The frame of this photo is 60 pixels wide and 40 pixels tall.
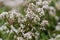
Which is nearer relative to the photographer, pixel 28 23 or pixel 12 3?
pixel 28 23

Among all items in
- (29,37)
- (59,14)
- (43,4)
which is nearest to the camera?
(29,37)

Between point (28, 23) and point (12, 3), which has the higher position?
point (12, 3)

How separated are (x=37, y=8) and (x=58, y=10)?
79 centimetres

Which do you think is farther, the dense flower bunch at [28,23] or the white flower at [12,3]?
the white flower at [12,3]

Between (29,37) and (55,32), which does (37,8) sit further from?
(55,32)

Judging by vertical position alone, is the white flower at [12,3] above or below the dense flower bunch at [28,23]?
above

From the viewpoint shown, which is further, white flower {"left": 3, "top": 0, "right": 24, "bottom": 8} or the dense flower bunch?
white flower {"left": 3, "top": 0, "right": 24, "bottom": 8}

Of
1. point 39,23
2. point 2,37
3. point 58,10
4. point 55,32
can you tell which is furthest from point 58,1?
point 2,37

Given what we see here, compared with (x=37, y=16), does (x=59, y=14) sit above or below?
above

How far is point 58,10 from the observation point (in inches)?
108

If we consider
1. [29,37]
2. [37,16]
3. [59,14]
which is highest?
[59,14]

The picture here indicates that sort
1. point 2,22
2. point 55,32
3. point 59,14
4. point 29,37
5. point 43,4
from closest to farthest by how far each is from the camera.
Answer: point 29,37
point 43,4
point 2,22
point 55,32
point 59,14

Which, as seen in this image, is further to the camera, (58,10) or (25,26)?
(58,10)

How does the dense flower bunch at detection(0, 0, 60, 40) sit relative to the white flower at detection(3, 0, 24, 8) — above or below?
below
